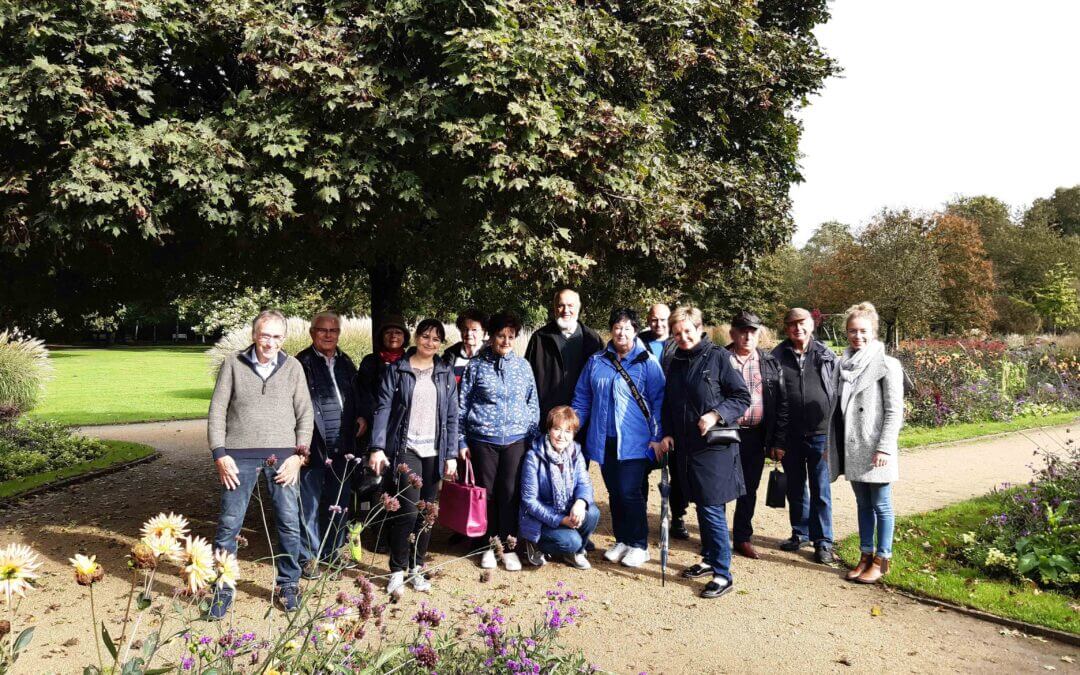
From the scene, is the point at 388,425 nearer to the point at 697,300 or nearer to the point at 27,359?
the point at 27,359

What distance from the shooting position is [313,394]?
17.6 ft

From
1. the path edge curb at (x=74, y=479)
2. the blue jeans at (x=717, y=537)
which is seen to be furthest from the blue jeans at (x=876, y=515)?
the path edge curb at (x=74, y=479)

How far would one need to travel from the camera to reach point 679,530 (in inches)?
264

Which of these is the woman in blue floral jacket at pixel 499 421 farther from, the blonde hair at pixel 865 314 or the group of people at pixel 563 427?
the blonde hair at pixel 865 314

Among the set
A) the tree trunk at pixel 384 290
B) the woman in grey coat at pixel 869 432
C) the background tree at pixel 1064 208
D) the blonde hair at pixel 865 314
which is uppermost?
the background tree at pixel 1064 208

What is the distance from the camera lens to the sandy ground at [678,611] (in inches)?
165

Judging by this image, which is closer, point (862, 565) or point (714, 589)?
point (714, 589)

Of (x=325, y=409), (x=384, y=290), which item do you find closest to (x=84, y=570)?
(x=325, y=409)

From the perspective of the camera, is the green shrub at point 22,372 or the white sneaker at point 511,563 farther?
the green shrub at point 22,372

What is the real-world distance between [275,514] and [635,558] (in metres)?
2.76

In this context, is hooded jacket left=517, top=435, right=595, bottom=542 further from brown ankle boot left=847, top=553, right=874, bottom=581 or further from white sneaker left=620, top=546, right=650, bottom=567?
brown ankle boot left=847, top=553, right=874, bottom=581

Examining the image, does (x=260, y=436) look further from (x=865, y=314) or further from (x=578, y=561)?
(x=865, y=314)

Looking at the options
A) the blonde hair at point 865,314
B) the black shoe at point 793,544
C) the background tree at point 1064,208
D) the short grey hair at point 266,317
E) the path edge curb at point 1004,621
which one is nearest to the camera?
the path edge curb at point 1004,621

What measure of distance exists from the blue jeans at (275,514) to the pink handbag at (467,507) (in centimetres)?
124
